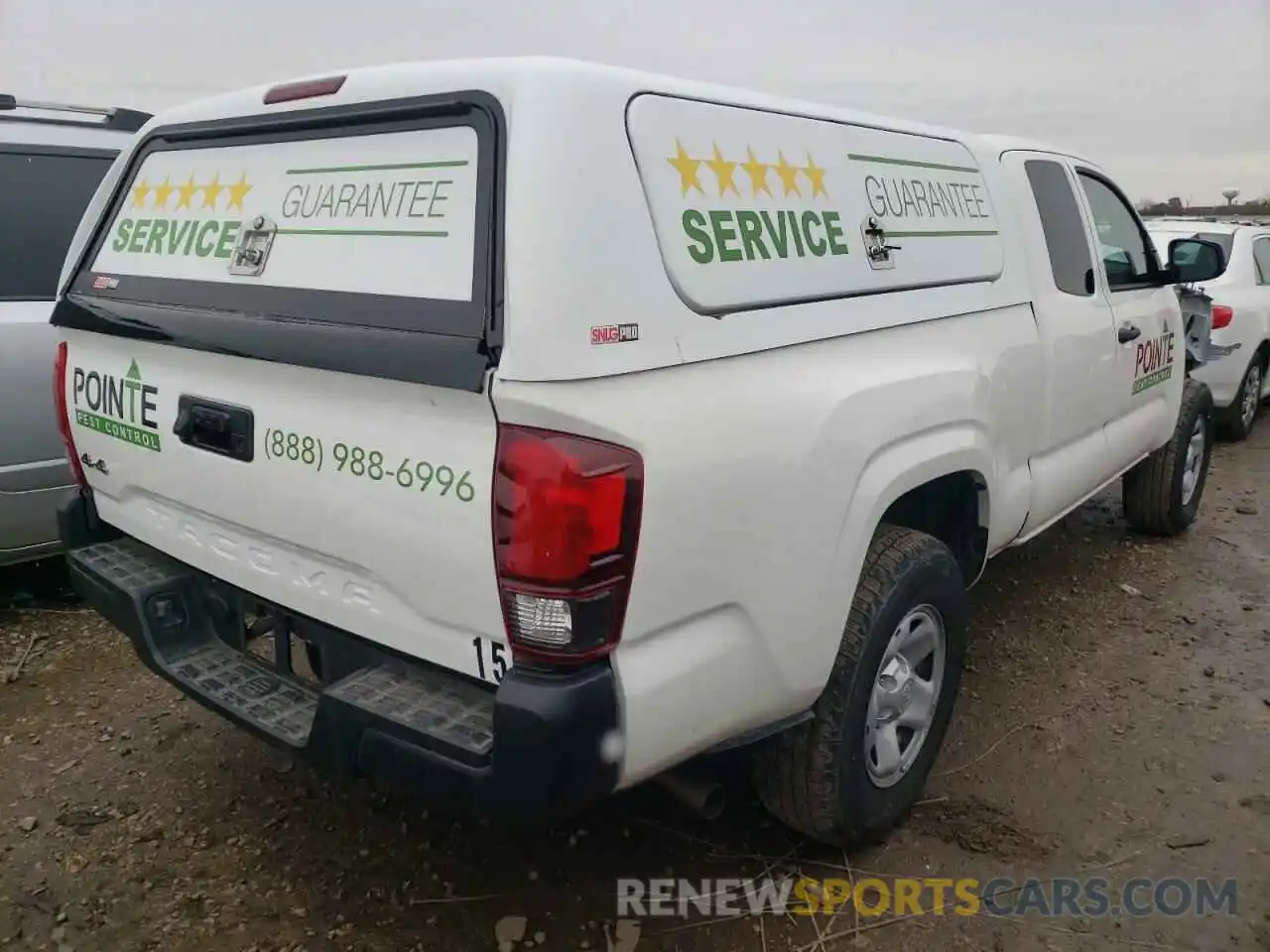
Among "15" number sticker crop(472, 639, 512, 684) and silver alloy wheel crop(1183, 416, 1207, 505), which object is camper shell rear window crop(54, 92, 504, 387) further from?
silver alloy wheel crop(1183, 416, 1207, 505)

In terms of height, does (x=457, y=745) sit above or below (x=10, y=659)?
above

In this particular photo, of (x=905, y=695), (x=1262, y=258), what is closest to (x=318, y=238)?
(x=905, y=695)

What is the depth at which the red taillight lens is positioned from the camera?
2385 mm

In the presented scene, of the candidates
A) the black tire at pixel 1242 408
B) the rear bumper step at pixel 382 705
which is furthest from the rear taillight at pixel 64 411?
the black tire at pixel 1242 408

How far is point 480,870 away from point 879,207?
2084 millimetres

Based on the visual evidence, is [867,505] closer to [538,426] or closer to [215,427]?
[538,426]

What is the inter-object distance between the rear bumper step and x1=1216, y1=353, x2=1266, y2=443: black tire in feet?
23.7

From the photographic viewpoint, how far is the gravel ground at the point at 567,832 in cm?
259

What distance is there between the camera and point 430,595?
2.08 m

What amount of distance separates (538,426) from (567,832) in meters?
1.53

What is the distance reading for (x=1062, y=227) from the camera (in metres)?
3.92

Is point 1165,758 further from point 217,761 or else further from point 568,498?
point 217,761

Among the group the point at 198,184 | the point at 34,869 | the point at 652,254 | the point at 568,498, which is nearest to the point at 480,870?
the point at 34,869

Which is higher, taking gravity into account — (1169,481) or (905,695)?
(905,695)
